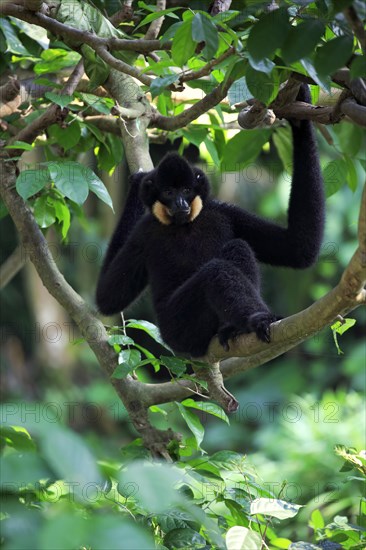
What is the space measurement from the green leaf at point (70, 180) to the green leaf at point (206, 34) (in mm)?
816

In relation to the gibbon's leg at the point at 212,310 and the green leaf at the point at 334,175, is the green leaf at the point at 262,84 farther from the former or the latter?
the green leaf at the point at 334,175

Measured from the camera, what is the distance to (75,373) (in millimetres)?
13031

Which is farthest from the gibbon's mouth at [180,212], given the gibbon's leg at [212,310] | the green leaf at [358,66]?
the green leaf at [358,66]

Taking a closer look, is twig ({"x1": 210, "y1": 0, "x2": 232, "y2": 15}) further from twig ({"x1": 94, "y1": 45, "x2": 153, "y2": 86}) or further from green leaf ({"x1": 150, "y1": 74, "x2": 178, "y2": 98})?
green leaf ({"x1": 150, "y1": 74, "x2": 178, "y2": 98})

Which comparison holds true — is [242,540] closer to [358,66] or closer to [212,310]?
[358,66]

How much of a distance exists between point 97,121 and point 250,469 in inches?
92.1

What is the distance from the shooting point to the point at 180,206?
163 inches

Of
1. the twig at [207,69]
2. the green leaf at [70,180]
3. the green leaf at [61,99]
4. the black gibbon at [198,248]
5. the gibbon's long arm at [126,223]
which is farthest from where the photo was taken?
the gibbon's long arm at [126,223]

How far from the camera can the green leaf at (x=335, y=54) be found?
2.03 meters

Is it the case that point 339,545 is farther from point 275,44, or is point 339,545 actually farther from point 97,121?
point 97,121

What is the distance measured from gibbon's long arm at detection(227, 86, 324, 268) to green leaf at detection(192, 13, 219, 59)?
1.14m

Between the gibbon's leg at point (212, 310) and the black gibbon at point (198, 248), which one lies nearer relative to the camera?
the gibbon's leg at point (212, 310)

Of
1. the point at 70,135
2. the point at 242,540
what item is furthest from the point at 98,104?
the point at 242,540

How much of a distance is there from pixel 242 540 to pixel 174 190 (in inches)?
87.2
